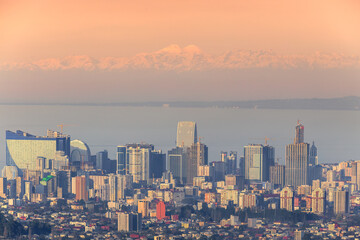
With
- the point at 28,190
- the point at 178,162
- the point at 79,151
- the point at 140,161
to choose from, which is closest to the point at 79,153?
the point at 79,151

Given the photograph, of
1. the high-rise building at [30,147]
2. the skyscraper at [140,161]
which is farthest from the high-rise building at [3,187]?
the skyscraper at [140,161]

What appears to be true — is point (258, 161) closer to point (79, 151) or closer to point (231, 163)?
point (231, 163)

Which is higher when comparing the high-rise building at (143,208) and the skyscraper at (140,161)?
the skyscraper at (140,161)

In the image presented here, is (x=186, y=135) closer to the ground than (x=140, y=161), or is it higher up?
higher up

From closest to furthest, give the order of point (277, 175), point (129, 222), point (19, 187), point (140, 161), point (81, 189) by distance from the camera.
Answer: point (129, 222), point (19, 187), point (81, 189), point (277, 175), point (140, 161)

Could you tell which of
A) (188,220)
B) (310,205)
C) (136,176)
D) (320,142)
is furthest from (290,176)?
(188,220)

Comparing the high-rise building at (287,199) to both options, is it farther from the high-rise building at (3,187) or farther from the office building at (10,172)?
the office building at (10,172)

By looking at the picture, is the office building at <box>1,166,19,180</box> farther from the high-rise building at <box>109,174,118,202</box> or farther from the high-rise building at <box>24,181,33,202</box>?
the high-rise building at <box>109,174,118,202</box>
